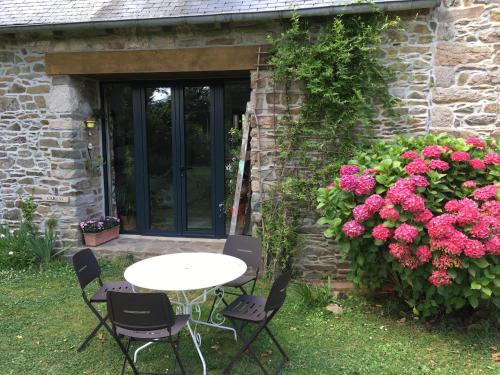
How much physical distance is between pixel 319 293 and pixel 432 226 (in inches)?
57.4

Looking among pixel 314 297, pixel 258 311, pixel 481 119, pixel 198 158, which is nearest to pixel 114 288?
pixel 258 311

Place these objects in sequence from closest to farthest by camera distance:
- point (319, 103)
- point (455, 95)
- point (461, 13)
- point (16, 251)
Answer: point (461, 13)
point (455, 95)
point (319, 103)
point (16, 251)

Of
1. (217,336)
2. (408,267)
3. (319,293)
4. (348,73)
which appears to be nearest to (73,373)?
(217,336)

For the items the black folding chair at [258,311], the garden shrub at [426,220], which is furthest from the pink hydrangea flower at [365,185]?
the black folding chair at [258,311]

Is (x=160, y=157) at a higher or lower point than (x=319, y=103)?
lower

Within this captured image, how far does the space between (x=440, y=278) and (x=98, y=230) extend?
4475 millimetres

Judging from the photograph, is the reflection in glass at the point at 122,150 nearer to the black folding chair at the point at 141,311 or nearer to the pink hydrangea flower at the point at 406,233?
the black folding chair at the point at 141,311

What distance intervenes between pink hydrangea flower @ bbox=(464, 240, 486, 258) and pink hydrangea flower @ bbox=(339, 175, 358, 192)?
3.29 ft

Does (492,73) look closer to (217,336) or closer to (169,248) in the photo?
(217,336)

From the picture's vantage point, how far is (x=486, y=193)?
11.5 ft

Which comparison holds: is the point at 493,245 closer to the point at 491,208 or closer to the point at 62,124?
the point at 491,208

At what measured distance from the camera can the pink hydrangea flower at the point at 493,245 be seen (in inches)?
128

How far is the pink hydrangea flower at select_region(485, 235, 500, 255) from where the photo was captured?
3244mm

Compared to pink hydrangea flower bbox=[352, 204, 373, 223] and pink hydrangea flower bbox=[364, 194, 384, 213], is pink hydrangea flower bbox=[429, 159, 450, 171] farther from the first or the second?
pink hydrangea flower bbox=[352, 204, 373, 223]
